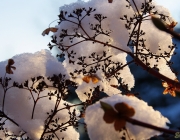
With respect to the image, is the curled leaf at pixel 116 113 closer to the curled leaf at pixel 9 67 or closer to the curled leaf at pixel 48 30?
the curled leaf at pixel 9 67

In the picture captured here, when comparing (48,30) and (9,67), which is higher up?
(48,30)

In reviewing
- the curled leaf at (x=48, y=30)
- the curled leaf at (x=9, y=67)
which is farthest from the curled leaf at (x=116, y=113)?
the curled leaf at (x=48, y=30)

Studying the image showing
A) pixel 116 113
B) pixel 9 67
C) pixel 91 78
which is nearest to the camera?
pixel 116 113

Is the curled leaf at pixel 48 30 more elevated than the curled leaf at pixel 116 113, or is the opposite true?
the curled leaf at pixel 48 30

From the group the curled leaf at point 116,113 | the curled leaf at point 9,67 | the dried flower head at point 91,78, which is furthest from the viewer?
the dried flower head at point 91,78

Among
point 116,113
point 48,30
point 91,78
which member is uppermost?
point 48,30

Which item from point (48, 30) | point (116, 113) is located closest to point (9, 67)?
point (48, 30)

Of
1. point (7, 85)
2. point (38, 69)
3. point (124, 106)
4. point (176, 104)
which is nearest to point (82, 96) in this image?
point (38, 69)

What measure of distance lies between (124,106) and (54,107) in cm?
66

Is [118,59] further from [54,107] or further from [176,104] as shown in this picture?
[176,104]

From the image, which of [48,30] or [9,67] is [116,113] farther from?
[48,30]

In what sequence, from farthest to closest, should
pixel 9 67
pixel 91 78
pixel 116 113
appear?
pixel 91 78 < pixel 9 67 < pixel 116 113

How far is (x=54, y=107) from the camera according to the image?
1302 millimetres

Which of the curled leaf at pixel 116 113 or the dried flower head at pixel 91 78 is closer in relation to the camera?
the curled leaf at pixel 116 113
